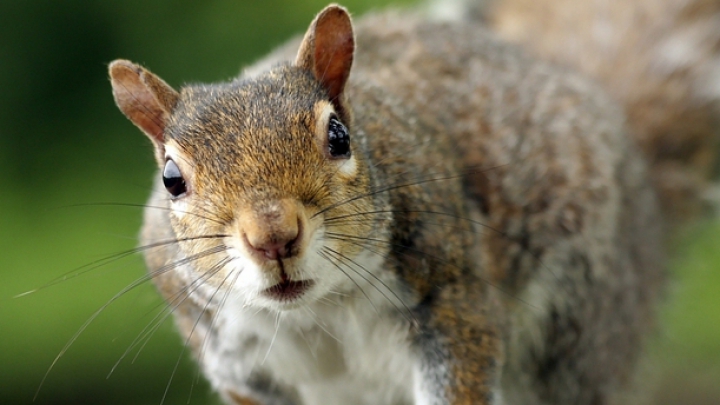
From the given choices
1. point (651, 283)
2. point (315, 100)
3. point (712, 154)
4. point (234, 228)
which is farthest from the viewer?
point (712, 154)

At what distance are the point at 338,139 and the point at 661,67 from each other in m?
1.30

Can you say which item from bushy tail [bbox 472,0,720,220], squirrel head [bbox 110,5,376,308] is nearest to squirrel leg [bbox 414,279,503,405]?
squirrel head [bbox 110,5,376,308]

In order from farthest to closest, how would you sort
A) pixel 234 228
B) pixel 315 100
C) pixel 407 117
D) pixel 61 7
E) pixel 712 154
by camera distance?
1. pixel 61 7
2. pixel 712 154
3. pixel 407 117
4. pixel 315 100
5. pixel 234 228

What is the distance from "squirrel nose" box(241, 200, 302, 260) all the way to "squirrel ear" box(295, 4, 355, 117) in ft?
1.10

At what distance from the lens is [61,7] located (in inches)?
117

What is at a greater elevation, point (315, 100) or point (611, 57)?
point (611, 57)

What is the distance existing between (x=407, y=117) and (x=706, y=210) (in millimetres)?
1000

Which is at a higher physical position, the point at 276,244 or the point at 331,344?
the point at 276,244

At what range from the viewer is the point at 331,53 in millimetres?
1413

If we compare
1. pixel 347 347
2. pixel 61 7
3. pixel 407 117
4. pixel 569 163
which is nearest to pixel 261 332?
pixel 347 347

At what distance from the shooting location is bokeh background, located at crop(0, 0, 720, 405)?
2.81 meters

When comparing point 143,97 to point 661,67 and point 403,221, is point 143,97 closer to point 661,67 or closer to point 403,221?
point 403,221

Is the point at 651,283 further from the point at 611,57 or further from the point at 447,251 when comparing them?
the point at 447,251

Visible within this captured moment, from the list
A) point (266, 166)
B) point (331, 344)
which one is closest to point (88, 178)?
point (331, 344)
